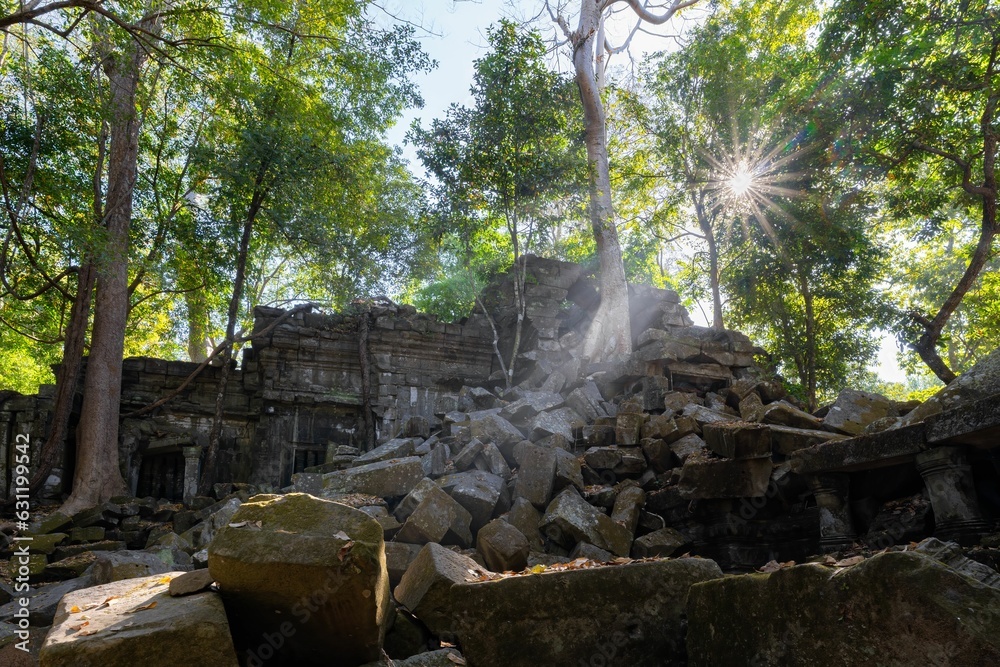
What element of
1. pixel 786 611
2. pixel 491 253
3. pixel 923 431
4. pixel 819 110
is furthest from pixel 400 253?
pixel 786 611

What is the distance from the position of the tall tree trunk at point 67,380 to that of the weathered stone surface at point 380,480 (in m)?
4.86

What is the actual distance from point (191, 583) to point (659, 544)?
348 cm

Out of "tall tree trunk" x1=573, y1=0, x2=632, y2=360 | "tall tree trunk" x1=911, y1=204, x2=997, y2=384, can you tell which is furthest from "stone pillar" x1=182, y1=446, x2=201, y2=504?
"tall tree trunk" x1=911, y1=204, x2=997, y2=384

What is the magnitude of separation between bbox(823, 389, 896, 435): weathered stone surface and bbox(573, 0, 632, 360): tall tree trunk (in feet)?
13.4

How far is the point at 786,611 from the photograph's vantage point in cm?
210

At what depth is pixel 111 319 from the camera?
30.1 feet

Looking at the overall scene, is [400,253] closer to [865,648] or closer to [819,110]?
[819,110]

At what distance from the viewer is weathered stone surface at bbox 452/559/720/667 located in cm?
274

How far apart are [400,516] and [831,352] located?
32.8 feet

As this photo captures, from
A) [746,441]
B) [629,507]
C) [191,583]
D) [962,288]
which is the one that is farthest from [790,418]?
[191,583]

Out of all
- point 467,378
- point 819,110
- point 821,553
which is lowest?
point 821,553

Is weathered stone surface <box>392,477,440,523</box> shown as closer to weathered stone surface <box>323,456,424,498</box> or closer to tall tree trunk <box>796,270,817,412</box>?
weathered stone surface <box>323,456,424,498</box>

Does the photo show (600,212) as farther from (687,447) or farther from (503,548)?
(503,548)

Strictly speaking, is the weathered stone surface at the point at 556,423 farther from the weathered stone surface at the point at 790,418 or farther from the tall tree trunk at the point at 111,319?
the tall tree trunk at the point at 111,319
